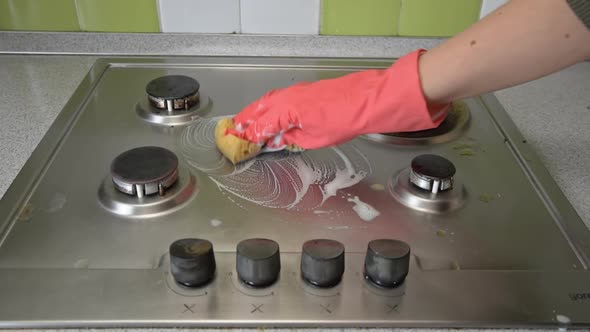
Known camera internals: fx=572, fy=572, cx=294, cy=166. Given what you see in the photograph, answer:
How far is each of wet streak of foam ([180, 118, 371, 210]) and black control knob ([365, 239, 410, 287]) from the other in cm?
15

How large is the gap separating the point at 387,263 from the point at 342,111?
0.25 metres

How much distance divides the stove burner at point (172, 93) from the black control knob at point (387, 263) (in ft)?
1.41

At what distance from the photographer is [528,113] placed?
90cm

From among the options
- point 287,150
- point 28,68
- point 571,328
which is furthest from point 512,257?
point 28,68

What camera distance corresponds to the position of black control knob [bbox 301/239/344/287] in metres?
0.51

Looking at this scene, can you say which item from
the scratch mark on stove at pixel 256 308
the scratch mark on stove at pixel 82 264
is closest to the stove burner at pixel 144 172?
the scratch mark on stove at pixel 82 264

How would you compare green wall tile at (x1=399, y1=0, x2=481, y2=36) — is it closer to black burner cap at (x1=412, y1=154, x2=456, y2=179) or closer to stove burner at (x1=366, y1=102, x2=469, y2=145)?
stove burner at (x1=366, y1=102, x2=469, y2=145)

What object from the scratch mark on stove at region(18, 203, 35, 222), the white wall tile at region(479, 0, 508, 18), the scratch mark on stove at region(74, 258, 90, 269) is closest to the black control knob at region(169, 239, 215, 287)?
the scratch mark on stove at region(74, 258, 90, 269)

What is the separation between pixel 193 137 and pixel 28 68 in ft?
1.31

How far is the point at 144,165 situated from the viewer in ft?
2.18

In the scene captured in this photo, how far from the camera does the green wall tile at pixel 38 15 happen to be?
3.26 feet

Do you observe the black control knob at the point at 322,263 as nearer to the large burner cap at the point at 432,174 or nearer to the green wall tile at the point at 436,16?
the large burner cap at the point at 432,174

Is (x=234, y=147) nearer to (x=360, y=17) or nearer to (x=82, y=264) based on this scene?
(x=82, y=264)

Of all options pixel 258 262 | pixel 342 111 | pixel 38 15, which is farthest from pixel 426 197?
pixel 38 15
